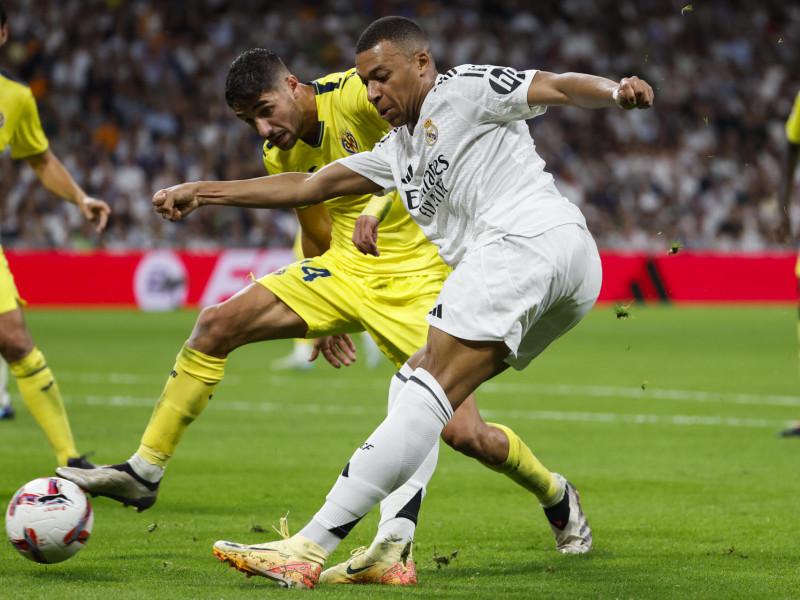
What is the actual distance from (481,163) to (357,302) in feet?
4.25

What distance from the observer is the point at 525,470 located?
4840 millimetres

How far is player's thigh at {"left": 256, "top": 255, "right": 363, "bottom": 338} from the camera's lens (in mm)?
5047

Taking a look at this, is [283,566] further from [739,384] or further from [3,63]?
[3,63]

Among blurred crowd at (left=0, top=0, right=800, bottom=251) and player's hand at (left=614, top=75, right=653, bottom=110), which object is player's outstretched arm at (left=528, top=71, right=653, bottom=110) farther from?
blurred crowd at (left=0, top=0, right=800, bottom=251)

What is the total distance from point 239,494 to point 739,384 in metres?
6.75

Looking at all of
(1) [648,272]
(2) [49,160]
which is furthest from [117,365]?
(1) [648,272]

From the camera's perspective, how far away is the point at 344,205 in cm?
553

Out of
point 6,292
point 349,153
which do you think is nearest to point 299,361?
point 6,292

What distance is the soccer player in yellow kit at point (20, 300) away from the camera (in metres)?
6.06

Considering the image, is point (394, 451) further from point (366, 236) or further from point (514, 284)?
point (366, 236)

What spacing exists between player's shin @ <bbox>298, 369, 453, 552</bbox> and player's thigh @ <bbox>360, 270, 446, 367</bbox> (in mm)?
1166

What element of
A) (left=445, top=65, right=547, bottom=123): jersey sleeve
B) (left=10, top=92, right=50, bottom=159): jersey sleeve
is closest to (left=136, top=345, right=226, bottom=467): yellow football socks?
(left=445, top=65, right=547, bottom=123): jersey sleeve

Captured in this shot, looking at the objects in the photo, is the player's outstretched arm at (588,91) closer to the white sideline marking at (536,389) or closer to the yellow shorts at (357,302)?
the yellow shorts at (357,302)

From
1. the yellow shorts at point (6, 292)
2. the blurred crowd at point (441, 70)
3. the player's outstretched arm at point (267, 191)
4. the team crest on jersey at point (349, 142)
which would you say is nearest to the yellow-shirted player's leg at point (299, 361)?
the yellow shorts at point (6, 292)
